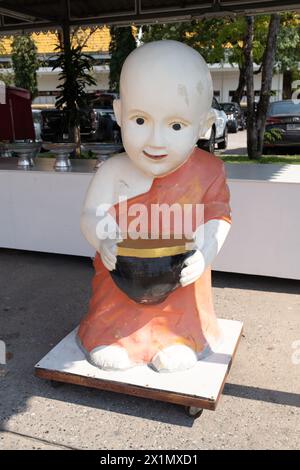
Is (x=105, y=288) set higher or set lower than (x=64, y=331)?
higher

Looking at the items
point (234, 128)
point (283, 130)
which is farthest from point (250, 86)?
point (234, 128)

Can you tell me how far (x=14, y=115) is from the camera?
6891mm

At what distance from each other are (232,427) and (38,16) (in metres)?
6.10

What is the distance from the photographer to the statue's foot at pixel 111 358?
254cm

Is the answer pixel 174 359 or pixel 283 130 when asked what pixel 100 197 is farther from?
pixel 283 130

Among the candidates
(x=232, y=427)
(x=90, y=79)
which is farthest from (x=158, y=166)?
(x=90, y=79)

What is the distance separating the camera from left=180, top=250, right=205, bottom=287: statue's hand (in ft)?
7.75

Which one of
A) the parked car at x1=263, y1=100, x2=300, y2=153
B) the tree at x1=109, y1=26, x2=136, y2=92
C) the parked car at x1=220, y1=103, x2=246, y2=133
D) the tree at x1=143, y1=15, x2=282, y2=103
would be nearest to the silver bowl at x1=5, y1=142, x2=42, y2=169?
the tree at x1=143, y1=15, x2=282, y2=103

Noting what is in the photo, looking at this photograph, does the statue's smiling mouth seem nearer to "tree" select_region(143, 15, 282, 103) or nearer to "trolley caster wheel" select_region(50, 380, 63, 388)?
"trolley caster wheel" select_region(50, 380, 63, 388)

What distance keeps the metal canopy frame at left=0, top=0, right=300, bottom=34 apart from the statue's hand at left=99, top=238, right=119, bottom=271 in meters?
4.10

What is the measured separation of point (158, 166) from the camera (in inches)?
92.0

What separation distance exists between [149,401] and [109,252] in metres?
0.85
